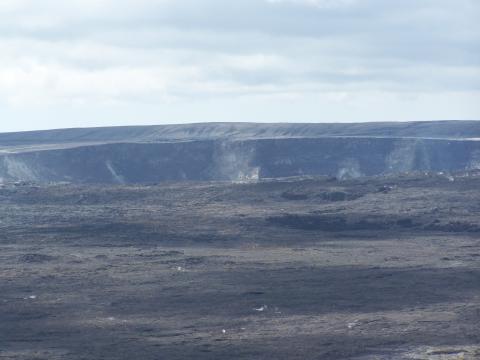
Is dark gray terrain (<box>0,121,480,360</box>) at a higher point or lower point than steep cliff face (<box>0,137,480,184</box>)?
lower

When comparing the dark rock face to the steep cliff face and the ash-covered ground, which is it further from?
the ash-covered ground

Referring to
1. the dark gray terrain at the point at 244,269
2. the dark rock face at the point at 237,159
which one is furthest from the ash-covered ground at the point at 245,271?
the dark rock face at the point at 237,159

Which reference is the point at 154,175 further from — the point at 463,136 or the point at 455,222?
the point at 455,222

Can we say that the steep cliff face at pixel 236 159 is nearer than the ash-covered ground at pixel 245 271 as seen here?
No

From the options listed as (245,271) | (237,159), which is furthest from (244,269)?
(237,159)

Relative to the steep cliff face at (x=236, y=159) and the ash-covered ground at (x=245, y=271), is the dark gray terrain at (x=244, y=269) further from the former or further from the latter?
the steep cliff face at (x=236, y=159)

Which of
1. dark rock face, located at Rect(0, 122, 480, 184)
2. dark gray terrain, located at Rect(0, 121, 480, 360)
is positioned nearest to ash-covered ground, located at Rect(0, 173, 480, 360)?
dark gray terrain, located at Rect(0, 121, 480, 360)

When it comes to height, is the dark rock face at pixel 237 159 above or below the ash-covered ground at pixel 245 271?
above
